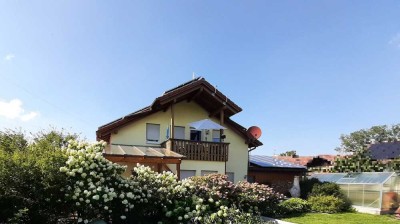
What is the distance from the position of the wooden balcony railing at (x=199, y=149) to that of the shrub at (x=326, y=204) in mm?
5405

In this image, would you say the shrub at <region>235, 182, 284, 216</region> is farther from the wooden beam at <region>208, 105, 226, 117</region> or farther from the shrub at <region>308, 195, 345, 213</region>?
the wooden beam at <region>208, 105, 226, 117</region>

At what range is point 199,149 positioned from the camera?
19781mm

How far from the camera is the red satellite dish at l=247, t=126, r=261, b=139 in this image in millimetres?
23194

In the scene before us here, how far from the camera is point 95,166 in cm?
1028

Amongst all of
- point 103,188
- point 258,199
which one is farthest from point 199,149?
point 103,188

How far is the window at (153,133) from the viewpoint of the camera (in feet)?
68.4

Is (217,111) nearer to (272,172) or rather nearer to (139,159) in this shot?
(139,159)

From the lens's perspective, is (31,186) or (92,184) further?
(92,184)

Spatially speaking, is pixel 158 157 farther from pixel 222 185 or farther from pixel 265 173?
pixel 265 173

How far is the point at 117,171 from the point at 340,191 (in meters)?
13.6

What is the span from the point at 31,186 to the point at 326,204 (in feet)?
→ 43.9

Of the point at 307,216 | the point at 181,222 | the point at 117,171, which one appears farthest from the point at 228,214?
the point at 307,216

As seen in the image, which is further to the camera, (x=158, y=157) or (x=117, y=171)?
(x=158, y=157)

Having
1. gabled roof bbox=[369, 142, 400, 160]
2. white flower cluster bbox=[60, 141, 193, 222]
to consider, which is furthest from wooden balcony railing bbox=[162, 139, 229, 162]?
gabled roof bbox=[369, 142, 400, 160]
